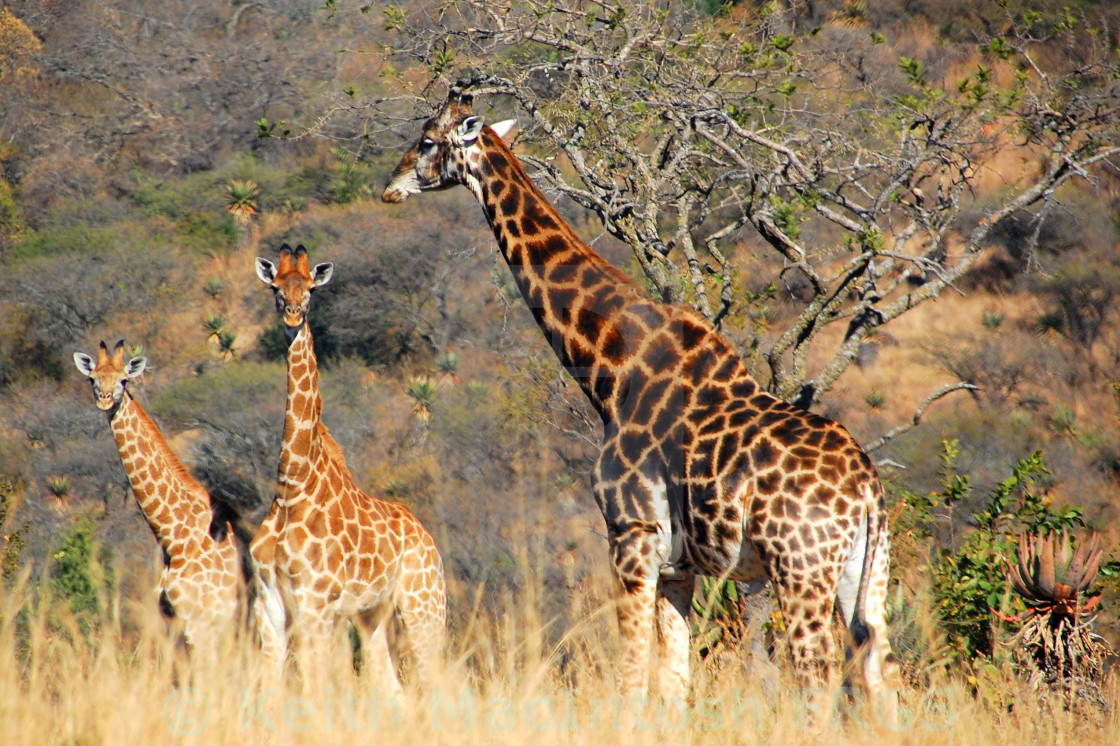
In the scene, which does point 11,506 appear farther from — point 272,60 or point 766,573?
point 272,60

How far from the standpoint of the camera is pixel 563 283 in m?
5.70

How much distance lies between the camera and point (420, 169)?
6.18m

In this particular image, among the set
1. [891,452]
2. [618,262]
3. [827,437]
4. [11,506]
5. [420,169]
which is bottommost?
[891,452]

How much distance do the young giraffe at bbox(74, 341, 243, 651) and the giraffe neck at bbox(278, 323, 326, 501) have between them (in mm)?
1424

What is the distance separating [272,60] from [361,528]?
24.1 meters

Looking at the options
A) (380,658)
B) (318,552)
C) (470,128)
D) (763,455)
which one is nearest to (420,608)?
(380,658)

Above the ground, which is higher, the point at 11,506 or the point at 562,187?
the point at 562,187

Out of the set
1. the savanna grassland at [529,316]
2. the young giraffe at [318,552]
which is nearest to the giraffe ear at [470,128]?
the savanna grassland at [529,316]

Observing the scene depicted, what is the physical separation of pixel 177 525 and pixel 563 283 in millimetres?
3944

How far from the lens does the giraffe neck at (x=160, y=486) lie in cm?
789

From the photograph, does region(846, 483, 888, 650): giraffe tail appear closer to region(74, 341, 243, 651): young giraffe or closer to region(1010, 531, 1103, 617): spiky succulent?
region(1010, 531, 1103, 617): spiky succulent

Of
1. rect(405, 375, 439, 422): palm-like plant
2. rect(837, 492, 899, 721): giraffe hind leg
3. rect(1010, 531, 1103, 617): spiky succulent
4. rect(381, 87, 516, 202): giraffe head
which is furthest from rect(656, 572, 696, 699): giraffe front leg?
rect(405, 375, 439, 422): palm-like plant

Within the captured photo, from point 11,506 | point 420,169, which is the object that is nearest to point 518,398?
point 11,506

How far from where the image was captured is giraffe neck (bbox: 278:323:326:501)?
22.1 feet
